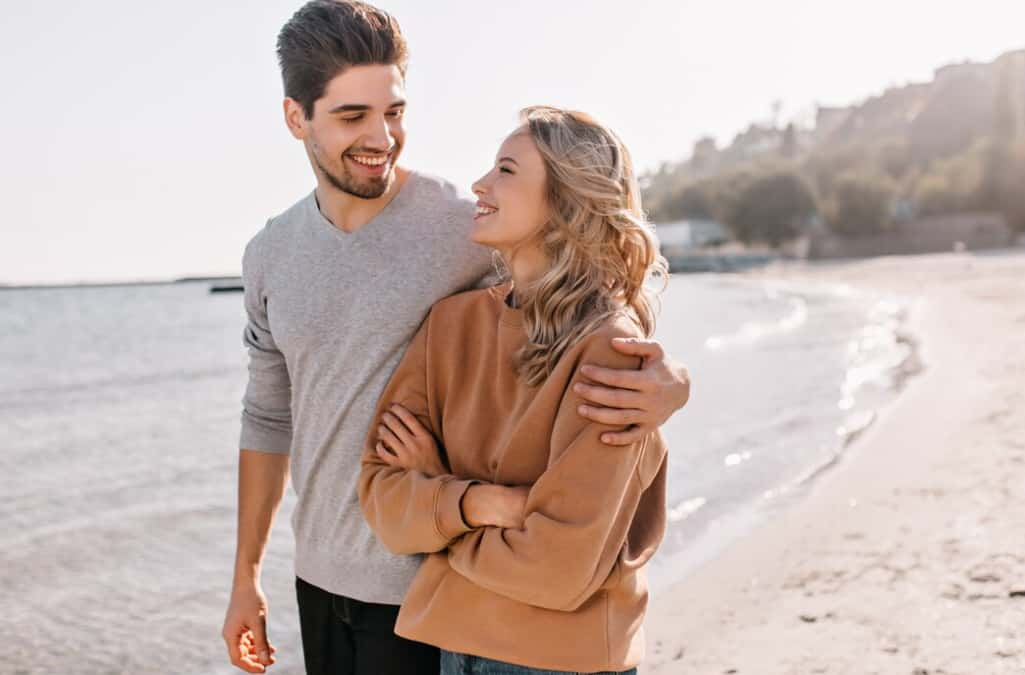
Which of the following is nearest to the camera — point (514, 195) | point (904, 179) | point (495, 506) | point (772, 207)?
point (495, 506)

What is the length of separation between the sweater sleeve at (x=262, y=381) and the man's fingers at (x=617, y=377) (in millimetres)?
978

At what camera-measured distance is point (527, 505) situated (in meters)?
1.65

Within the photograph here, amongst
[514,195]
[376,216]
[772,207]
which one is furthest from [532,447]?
[772,207]

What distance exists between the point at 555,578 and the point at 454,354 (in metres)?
0.51

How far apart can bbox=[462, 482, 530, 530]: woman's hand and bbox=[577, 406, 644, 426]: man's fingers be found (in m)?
0.20

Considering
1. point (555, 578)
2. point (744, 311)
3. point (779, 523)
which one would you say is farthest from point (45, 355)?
point (555, 578)

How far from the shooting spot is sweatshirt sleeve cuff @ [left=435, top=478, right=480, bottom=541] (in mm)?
1722

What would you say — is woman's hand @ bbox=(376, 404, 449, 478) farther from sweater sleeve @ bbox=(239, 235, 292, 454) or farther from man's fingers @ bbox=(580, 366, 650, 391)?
sweater sleeve @ bbox=(239, 235, 292, 454)

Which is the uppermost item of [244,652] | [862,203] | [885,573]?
[244,652]

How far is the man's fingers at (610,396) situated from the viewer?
159cm

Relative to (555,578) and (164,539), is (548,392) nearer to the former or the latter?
(555,578)

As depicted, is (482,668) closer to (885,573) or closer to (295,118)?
(295,118)

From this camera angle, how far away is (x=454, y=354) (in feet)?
6.22

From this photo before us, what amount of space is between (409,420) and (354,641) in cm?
60
